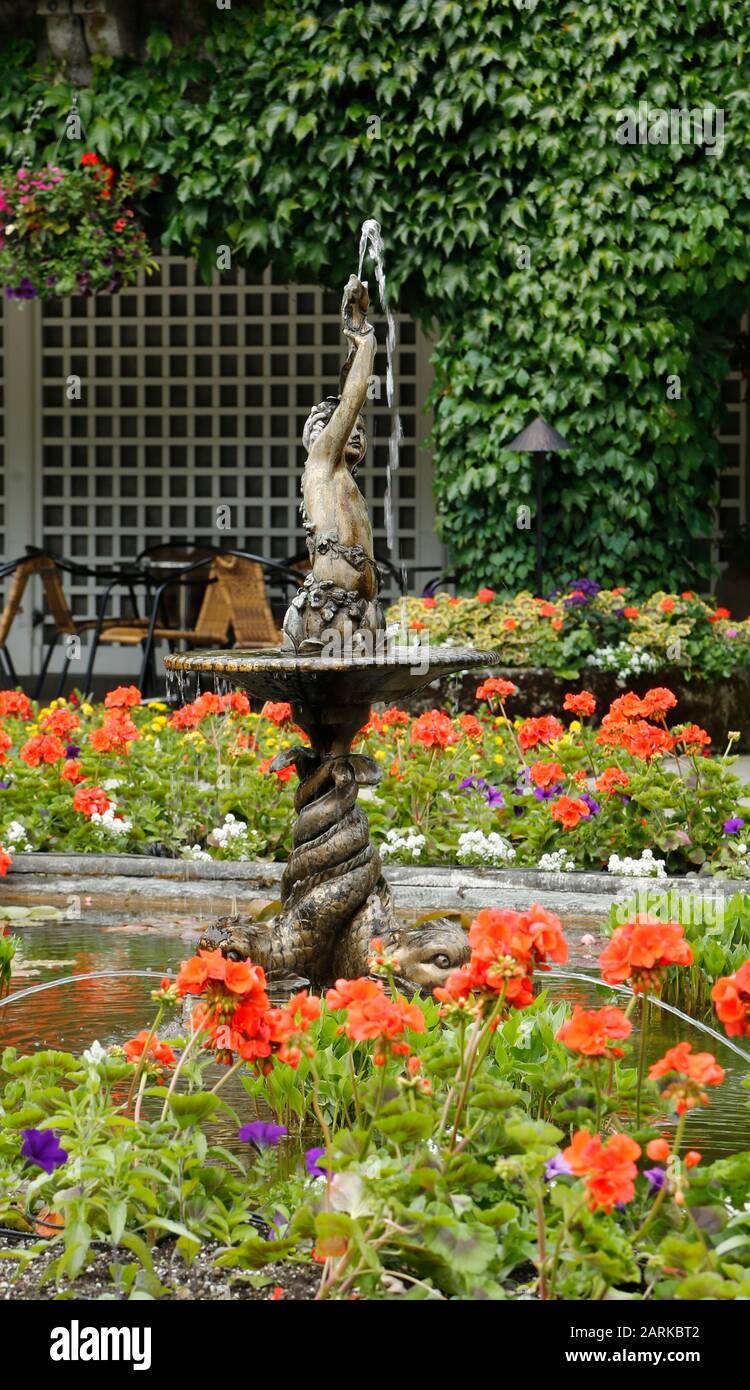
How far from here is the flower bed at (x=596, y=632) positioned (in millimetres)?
7473

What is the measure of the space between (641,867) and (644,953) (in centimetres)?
243

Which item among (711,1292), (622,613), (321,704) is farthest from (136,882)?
(622,613)

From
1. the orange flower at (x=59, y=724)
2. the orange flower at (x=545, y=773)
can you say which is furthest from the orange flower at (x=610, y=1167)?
the orange flower at (x=59, y=724)

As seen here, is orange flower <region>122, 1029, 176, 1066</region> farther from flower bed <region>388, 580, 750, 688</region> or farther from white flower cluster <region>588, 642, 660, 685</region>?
white flower cluster <region>588, 642, 660, 685</region>

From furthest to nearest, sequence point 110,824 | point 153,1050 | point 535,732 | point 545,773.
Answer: point 110,824 < point 535,732 < point 545,773 < point 153,1050

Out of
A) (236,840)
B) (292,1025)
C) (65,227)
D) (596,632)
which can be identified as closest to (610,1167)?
(292,1025)

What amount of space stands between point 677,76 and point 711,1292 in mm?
7484

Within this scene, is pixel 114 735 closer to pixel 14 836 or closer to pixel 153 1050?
pixel 14 836

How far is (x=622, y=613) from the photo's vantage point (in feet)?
25.5

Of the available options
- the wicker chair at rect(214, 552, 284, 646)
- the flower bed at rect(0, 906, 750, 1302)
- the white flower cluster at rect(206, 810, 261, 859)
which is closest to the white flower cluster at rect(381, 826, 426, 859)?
the white flower cluster at rect(206, 810, 261, 859)

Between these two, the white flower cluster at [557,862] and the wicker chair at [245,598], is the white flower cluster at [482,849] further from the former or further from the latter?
the wicker chair at [245,598]

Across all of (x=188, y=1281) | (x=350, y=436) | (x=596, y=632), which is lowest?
(x=188, y=1281)

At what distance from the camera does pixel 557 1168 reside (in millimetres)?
2012

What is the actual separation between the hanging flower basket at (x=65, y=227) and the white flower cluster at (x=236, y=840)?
491cm
